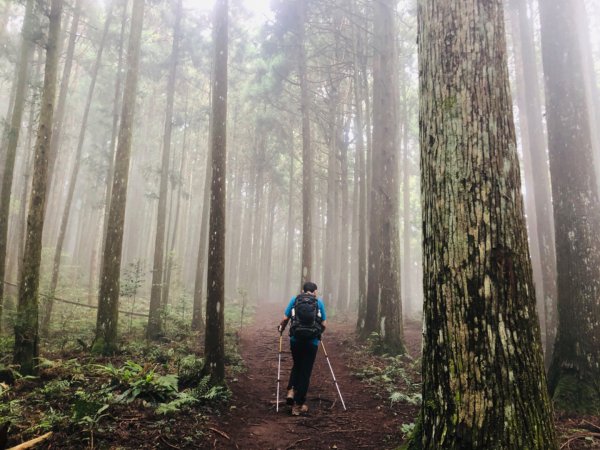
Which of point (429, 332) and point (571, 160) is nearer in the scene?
point (429, 332)

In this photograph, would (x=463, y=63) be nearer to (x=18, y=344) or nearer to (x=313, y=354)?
(x=313, y=354)

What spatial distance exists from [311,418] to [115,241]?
6.39 meters

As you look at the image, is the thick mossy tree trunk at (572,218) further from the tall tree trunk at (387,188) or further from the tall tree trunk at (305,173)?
the tall tree trunk at (305,173)

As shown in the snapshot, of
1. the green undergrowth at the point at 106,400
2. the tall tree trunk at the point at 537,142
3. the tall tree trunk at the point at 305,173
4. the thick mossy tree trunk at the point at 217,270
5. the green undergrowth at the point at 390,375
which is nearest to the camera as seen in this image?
the green undergrowth at the point at 106,400

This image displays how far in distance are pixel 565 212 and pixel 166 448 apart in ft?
21.2

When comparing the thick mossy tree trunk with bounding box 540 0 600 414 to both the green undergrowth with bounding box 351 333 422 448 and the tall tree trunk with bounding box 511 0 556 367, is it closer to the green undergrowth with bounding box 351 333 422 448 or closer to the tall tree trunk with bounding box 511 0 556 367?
the green undergrowth with bounding box 351 333 422 448

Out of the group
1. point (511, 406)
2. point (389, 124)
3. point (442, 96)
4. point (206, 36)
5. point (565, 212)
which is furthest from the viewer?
point (206, 36)

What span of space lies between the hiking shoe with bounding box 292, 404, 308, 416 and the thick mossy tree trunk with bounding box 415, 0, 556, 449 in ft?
11.2

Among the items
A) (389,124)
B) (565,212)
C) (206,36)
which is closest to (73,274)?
(206,36)

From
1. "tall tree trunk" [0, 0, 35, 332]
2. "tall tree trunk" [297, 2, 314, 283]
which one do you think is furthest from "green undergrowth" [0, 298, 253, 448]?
"tall tree trunk" [297, 2, 314, 283]

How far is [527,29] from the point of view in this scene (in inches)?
427

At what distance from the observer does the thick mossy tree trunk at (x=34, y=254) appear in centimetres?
625

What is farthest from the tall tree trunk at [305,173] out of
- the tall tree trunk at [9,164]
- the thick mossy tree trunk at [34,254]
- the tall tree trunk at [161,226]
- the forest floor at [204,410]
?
the tall tree trunk at [9,164]

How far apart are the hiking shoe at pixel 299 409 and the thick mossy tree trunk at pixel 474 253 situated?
3417 mm
